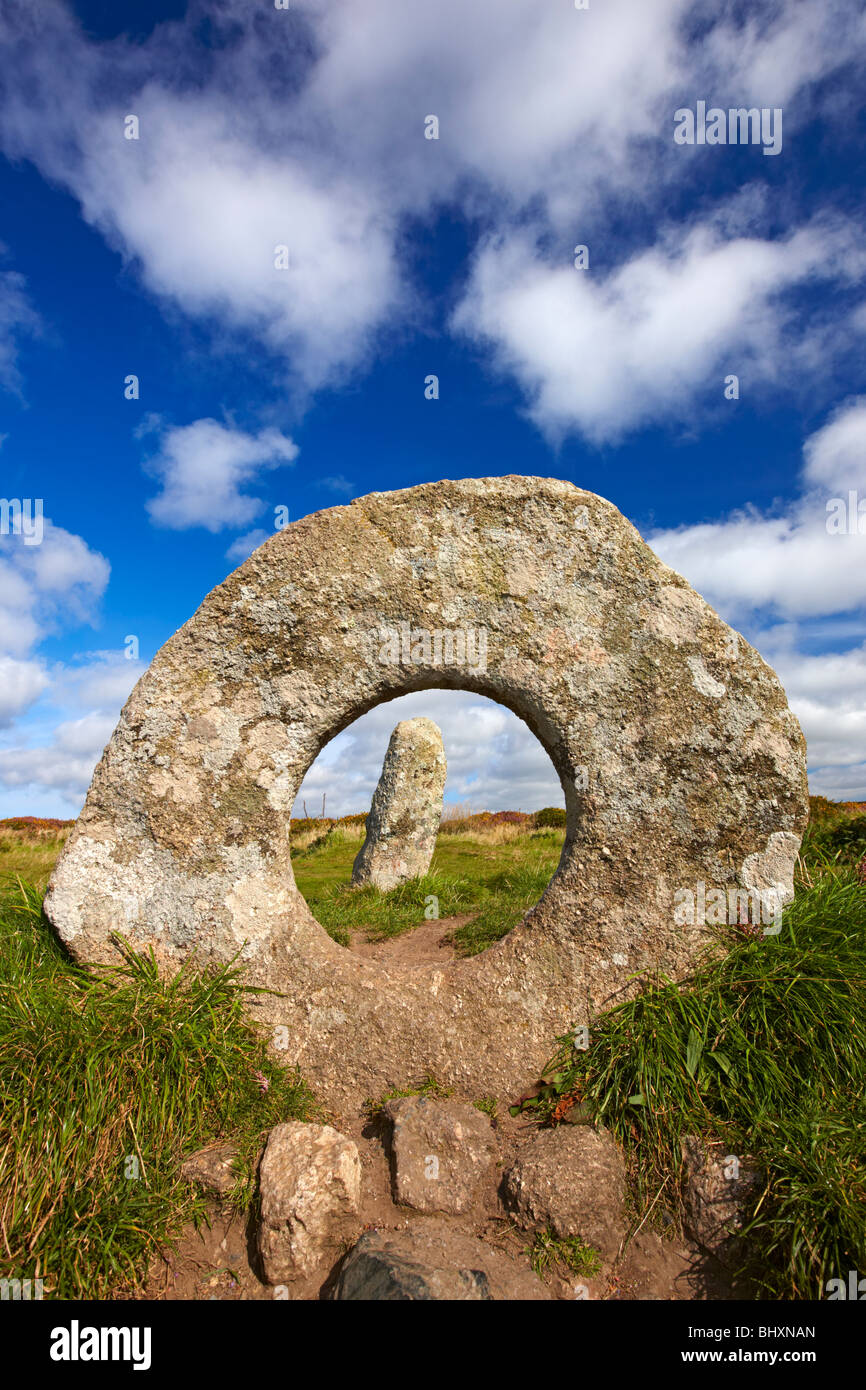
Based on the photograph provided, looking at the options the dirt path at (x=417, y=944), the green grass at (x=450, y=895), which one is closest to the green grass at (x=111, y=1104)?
the dirt path at (x=417, y=944)

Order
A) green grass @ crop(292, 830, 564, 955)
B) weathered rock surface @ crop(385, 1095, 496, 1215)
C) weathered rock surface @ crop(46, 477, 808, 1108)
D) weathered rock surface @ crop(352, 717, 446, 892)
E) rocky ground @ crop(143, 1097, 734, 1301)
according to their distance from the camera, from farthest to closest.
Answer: weathered rock surface @ crop(352, 717, 446, 892) < green grass @ crop(292, 830, 564, 955) < weathered rock surface @ crop(46, 477, 808, 1108) < weathered rock surface @ crop(385, 1095, 496, 1215) < rocky ground @ crop(143, 1097, 734, 1301)

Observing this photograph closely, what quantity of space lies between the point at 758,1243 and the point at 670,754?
238 cm

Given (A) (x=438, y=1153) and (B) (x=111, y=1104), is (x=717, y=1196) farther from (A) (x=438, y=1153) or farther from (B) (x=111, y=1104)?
(B) (x=111, y=1104)

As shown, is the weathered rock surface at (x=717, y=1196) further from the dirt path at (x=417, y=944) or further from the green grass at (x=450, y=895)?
the green grass at (x=450, y=895)

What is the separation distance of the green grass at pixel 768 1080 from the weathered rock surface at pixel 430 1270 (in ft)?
2.58

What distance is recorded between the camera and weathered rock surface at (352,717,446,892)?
1038 centimetres

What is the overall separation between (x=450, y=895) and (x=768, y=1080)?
231 inches

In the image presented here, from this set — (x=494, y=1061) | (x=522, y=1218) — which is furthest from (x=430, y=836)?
(x=522, y=1218)

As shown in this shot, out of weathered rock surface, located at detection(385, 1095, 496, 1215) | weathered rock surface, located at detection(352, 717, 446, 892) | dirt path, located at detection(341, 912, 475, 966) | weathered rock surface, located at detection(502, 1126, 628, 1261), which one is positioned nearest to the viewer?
weathered rock surface, located at detection(502, 1126, 628, 1261)

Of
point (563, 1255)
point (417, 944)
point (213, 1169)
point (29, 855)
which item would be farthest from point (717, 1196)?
point (29, 855)

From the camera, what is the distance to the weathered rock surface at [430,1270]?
2744 mm

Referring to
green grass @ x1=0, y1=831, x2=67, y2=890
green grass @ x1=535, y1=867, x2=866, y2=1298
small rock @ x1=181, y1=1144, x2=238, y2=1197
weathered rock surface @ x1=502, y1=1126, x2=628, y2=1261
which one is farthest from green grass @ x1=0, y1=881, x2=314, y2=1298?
green grass @ x1=0, y1=831, x2=67, y2=890

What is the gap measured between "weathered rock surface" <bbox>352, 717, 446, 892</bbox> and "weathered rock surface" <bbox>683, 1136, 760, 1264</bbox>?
6.88 m

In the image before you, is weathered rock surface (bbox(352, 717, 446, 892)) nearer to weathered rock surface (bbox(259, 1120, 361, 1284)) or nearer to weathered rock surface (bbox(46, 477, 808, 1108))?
weathered rock surface (bbox(46, 477, 808, 1108))
